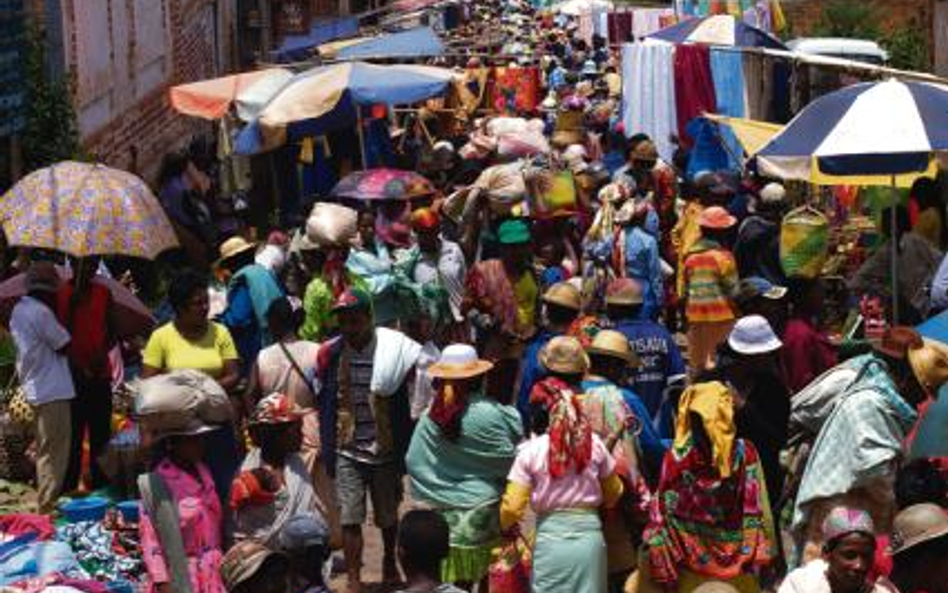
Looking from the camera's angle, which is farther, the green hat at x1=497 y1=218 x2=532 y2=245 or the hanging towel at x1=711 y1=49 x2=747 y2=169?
the hanging towel at x1=711 y1=49 x2=747 y2=169

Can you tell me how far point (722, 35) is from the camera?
2206cm

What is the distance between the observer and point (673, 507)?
8.24 metres

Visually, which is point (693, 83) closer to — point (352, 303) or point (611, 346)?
point (352, 303)

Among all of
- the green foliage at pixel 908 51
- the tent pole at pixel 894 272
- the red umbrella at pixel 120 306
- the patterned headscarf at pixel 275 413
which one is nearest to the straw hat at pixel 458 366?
the patterned headscarf at pixel 275 413

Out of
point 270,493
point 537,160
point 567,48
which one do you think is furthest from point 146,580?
point 567,48

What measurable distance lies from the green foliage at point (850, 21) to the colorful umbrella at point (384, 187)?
863 inches

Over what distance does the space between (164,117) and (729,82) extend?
879 centimetres

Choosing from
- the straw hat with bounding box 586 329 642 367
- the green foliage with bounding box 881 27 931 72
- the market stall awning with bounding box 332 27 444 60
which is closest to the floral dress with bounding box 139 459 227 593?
the straw hat with bounding box 586 329 642 367

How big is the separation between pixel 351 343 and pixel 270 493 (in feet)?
7.25

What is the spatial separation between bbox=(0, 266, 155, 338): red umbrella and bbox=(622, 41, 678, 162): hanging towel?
9.97m

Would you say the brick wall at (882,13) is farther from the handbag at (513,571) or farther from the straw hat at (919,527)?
the straw hat at (919,527)

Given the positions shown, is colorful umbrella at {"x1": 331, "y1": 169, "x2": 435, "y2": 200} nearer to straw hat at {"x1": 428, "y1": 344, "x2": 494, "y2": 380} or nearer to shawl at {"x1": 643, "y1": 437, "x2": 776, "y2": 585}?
straw hat at {"x1": 428, "y1": 344, "x2": 494, "y2": 380}

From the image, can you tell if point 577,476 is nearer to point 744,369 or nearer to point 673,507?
point 673,507

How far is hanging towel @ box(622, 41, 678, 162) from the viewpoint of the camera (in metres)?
21.0
